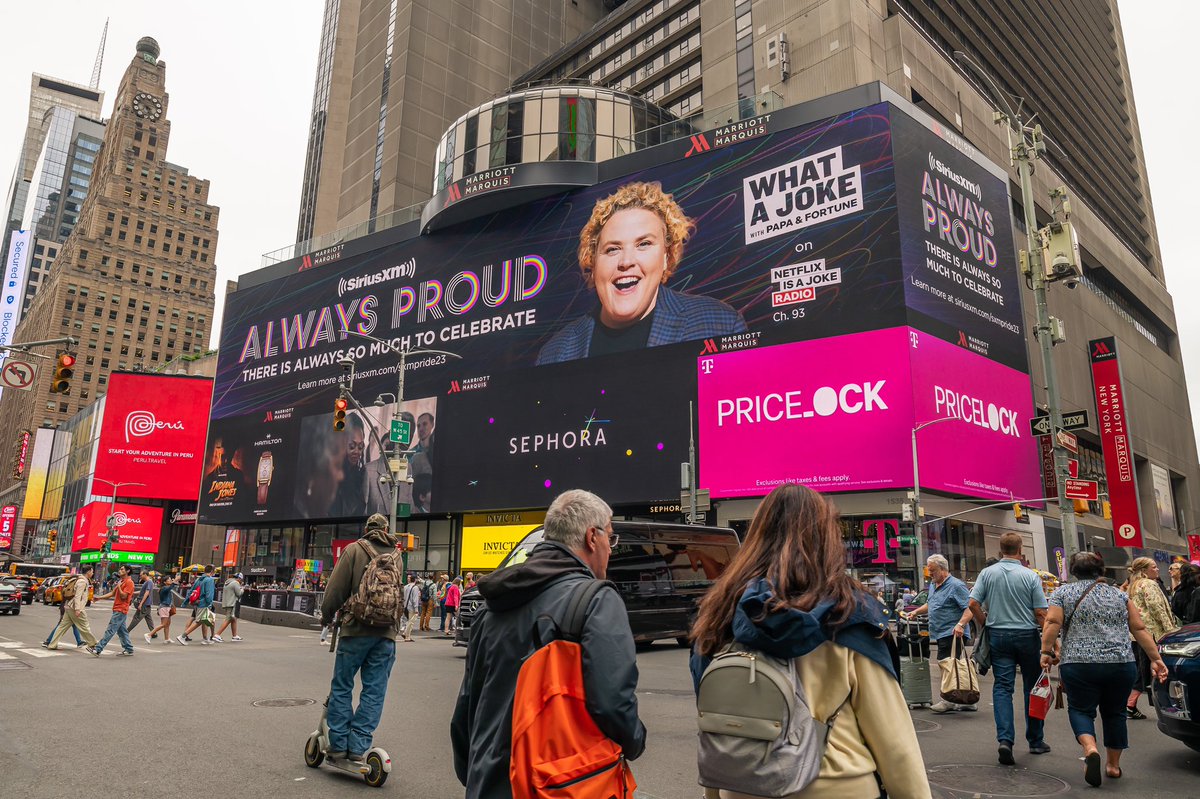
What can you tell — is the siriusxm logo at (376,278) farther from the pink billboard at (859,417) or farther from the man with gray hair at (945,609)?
the man with gray hair at (945,609)

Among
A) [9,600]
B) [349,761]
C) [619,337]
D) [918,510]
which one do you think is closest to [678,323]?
[619,337]

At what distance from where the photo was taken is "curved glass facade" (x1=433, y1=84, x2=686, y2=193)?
46.4m

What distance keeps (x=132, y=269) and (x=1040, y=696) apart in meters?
134

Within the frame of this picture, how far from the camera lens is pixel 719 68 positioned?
2151 inches

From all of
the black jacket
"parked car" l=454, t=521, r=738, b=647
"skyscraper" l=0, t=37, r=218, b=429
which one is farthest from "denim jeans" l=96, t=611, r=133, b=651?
"skyscraper" l=0, t=37, r=218, b=429

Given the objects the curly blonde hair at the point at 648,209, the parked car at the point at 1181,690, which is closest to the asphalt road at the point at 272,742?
the parked car at the point at 1181,690

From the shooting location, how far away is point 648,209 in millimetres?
42156

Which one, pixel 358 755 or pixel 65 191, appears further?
pixel 65 191

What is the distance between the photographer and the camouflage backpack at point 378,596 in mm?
6562

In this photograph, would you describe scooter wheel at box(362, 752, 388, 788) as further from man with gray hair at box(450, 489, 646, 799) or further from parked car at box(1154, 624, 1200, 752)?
parked car at box(1154, 624, 1200, 752)

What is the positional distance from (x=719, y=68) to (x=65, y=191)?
591 ft

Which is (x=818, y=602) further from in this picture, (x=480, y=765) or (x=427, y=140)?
(x=427, y=140)

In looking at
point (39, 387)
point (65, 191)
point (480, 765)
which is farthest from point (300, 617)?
point (65, 191)

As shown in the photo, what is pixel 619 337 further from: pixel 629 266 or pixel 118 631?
pixel 118 631
